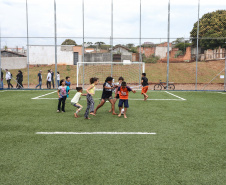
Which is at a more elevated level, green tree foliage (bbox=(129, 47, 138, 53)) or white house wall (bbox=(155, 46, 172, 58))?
white house wall (bbox=(155, 46, 172, 58))

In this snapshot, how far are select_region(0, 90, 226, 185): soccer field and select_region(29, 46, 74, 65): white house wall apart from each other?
57.1 ft

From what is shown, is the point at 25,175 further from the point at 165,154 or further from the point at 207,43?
the point at 207,43

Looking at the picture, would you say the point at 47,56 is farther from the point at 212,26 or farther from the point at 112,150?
the point at 212,26

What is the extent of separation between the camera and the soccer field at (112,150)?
3.97 m

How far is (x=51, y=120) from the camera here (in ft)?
27.4

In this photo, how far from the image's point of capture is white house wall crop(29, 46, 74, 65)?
24.9m

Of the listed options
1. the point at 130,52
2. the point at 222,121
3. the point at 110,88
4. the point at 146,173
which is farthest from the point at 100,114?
the point at 130,52

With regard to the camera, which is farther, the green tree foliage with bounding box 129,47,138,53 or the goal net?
the green tree foliage with bounding box 129,47,138,53

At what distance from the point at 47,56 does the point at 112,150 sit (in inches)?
966

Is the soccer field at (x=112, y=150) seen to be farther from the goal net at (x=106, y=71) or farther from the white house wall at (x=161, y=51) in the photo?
the white house wall at (x=161, y=51)

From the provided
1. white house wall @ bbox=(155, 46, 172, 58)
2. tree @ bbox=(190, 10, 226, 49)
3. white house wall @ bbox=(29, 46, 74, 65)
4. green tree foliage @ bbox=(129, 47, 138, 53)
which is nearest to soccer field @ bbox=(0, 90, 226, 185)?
green tree foliage @ bbox=(129, 47, 138, 53)

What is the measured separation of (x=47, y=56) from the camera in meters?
27.6

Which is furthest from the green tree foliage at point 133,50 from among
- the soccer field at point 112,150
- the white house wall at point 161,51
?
the soccer field at point 112,150

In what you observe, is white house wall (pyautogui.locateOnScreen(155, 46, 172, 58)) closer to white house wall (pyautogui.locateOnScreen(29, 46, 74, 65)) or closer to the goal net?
the goal net
